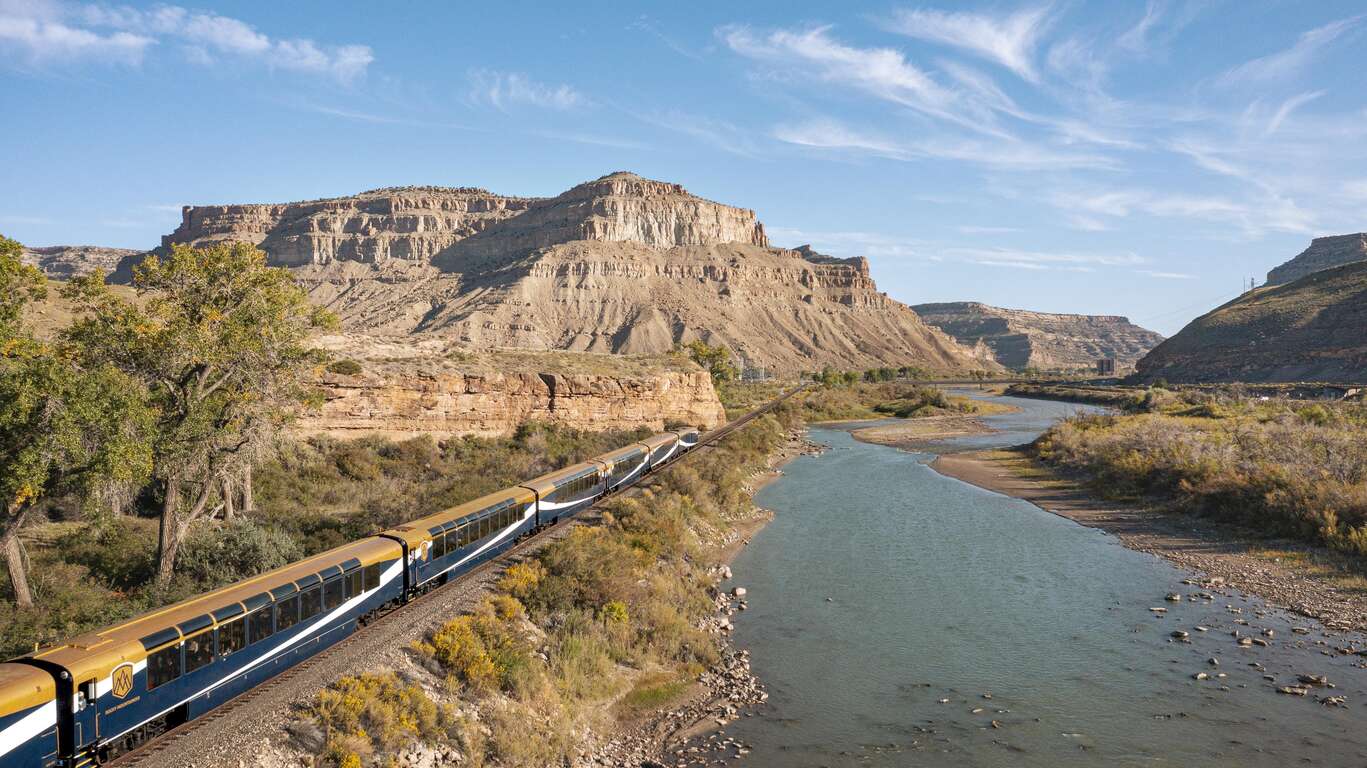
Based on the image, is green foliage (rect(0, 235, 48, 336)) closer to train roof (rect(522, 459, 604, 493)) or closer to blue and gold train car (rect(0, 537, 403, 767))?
blue and gold train car (rect(0, 537, 403, 767))

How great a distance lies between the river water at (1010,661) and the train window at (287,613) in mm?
8377

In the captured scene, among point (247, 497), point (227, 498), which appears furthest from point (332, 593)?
point (247, 497)

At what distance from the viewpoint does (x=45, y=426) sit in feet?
48.2

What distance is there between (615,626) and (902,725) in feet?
21.7

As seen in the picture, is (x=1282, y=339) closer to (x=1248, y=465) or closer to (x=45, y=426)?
(x=1248, y=465)

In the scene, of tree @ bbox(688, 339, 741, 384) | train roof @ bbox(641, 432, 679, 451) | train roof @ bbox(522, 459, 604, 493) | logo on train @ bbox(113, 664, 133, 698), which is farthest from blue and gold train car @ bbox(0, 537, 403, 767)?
tree @ bbox(688, 339, 741, 384)

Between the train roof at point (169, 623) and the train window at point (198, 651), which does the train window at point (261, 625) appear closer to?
the train roof at point (169, 623)

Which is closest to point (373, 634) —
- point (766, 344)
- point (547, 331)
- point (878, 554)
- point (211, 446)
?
point (211, 446)

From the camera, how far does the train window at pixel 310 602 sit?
13422mm

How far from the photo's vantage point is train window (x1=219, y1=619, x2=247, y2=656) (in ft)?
38.6

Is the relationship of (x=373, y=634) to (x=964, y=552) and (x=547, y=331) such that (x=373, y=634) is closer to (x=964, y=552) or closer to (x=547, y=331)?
(x=964, y=552)

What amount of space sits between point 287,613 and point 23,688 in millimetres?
4201

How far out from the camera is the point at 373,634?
15.0m

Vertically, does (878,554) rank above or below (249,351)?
below
